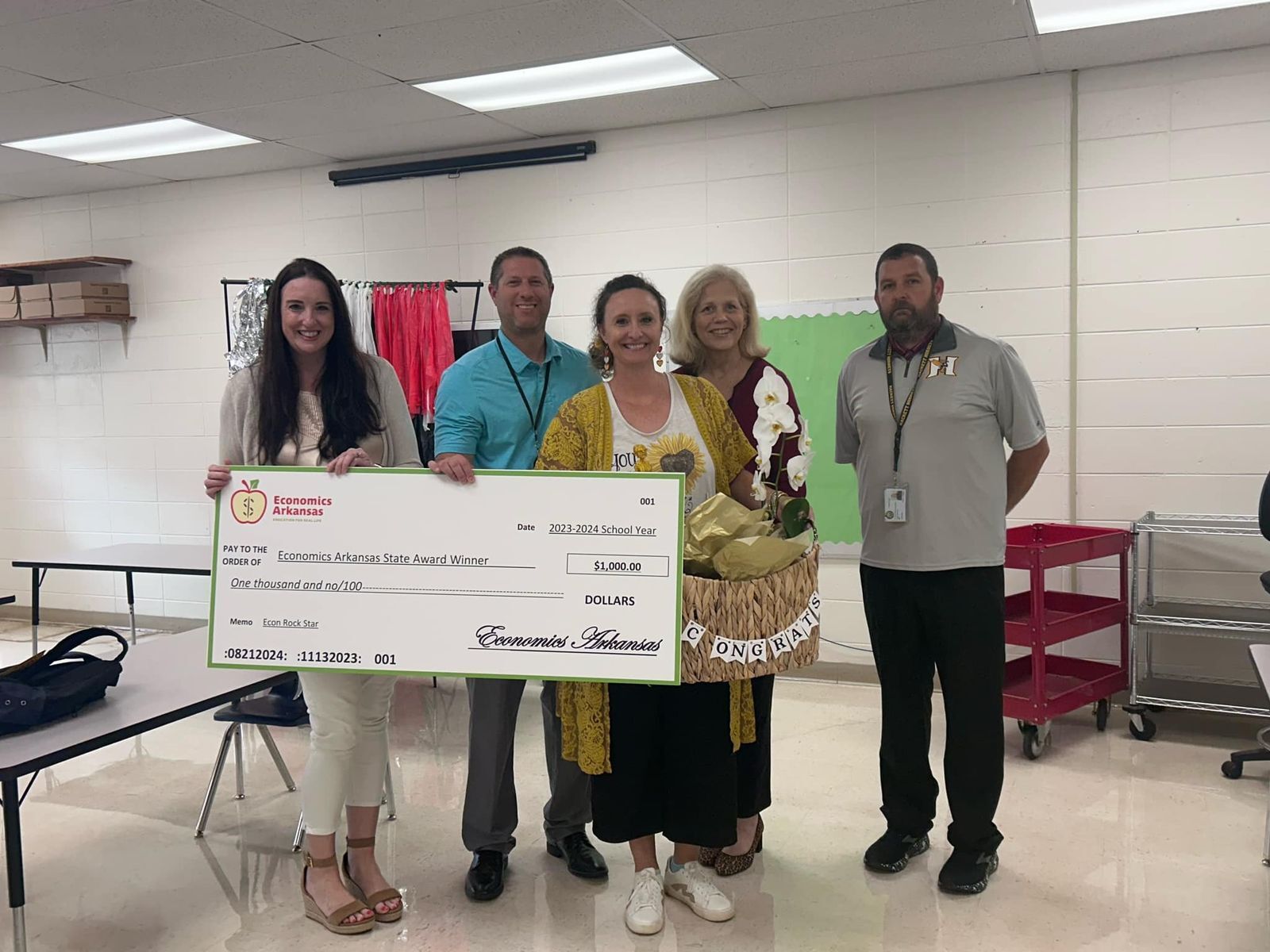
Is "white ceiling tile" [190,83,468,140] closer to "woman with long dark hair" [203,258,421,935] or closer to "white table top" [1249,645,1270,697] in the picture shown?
"woman with long dark hair" [203,258,421,935]

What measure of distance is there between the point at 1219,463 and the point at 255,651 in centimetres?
386

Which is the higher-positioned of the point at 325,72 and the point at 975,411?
the point at 325,72

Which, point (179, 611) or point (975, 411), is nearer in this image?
point (975, 411)

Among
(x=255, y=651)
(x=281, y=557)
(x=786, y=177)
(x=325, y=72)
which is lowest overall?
(x=255, y=651)

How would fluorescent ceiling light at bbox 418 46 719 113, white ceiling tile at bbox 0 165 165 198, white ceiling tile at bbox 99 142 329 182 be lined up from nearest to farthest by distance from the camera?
fluorescent ceiling light at bbox 418 46 719 113, white ceiling tile at bbox 99 142 329 182, white ceiling tile at bbox 0 165 165 198

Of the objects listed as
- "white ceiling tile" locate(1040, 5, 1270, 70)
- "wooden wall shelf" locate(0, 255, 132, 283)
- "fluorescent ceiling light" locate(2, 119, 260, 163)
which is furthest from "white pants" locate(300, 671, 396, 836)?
"wooden wall shelf" locate(0, 255, 132, 283)

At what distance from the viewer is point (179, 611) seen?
20.6ft

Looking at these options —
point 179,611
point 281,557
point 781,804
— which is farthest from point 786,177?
point 179,611

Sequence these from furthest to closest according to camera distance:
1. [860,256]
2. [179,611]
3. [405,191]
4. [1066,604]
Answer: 1. [179,611]
2. [405,191]
3. [860,256]
4. [1066,604]

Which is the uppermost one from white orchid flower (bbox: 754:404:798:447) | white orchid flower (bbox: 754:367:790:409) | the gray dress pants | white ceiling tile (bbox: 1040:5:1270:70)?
white ceiling tile (bbox: 1040:5:1270:70)

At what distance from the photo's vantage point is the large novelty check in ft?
6.91

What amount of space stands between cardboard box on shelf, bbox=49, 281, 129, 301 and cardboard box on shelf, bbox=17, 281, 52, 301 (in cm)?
5

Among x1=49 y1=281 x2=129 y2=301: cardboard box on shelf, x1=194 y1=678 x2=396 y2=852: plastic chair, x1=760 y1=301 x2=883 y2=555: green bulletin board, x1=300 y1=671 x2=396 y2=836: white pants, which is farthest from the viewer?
x1=49 y1=281 x2=129 y2=301: cardboard box on shelf

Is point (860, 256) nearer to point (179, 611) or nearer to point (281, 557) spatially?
point (281, 557)
